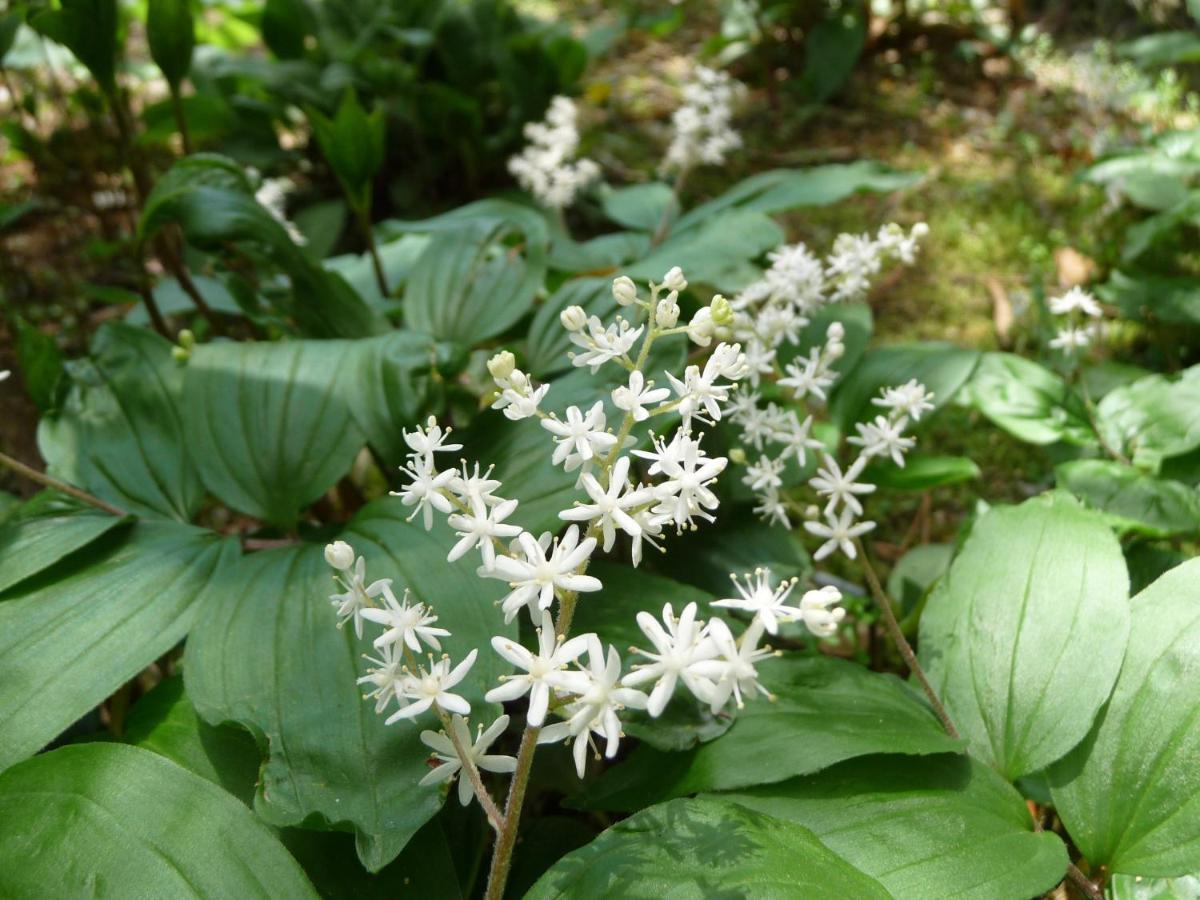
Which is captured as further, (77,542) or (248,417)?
(248,417)

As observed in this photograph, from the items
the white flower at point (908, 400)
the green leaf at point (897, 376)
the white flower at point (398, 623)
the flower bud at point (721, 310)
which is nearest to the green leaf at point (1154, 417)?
the green leaf at point (897, 376)

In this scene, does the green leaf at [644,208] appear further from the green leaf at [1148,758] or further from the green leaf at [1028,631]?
the green leaf at [1148,758]

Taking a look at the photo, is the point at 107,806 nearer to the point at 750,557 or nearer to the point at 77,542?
the point at 77,542

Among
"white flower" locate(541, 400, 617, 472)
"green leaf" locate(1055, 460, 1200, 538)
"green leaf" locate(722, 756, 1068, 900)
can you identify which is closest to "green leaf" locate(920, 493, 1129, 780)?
"green leaf" locate(722, 756, 1068, 900)

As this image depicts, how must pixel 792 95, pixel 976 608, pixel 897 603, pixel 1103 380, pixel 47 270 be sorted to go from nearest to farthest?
pixel 976 608 < pixel 897 603 < pixel 1103 380 < pixel 47 270 < pixel 792 95

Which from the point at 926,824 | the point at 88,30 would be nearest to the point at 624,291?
the point at 926,824

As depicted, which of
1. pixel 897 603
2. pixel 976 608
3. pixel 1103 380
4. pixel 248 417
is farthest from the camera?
pixel 1103 380

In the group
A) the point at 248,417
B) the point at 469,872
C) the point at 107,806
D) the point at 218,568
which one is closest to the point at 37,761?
the point at 107,806
